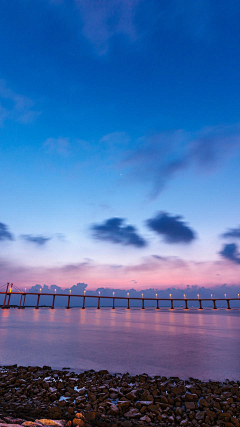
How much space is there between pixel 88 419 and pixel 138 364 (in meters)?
9.27

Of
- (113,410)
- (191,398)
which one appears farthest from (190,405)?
(113,410)

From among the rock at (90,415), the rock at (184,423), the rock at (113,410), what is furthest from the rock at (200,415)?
the rock at (90,415)

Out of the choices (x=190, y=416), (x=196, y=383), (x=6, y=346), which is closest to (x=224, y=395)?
(x=196, y=383)

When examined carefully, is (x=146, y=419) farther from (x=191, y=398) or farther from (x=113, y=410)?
(x=191, y=398)

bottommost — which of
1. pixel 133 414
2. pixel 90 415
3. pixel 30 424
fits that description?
pixel 133 414

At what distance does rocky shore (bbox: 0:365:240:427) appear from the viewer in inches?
283

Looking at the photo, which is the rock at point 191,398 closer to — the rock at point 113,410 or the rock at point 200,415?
the rock at point 200,415

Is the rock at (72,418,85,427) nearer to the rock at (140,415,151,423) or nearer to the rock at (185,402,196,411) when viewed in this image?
the rock at (140,415,151,423)

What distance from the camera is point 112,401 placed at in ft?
29.7

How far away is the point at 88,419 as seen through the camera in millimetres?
7164

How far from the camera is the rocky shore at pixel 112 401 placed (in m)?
7.19

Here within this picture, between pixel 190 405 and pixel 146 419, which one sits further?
pixel 190 405

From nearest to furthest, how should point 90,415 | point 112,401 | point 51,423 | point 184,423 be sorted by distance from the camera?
point 51,423 → point 184,423 → point 90,415 → point 112,401

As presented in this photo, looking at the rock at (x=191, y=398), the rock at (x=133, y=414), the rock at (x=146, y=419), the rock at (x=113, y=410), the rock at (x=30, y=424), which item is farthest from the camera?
the rock at (x=191, y=398)
